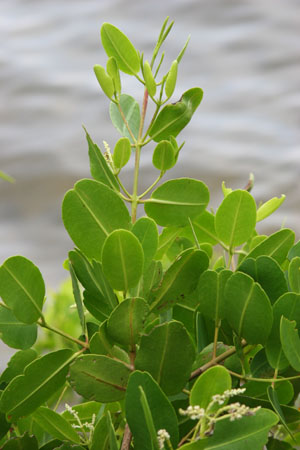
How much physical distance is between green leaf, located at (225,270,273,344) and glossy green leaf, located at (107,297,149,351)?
3cm

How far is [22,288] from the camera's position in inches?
8.0

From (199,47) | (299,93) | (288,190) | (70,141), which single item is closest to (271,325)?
(288,190)

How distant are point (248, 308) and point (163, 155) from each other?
0.07m

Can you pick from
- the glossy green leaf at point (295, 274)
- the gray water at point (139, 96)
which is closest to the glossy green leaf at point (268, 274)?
the glossy green leaf at point (295, 274)

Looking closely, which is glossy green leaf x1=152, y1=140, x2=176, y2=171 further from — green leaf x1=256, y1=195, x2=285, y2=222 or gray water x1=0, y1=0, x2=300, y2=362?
gray water x1=0, y1=0, x2=300, y2=362

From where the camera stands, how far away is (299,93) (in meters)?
1.31

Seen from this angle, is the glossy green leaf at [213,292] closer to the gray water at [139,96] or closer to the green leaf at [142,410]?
the green leaf at [142,410]

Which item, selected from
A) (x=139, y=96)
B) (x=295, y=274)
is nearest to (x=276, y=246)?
(x=295, y=274)

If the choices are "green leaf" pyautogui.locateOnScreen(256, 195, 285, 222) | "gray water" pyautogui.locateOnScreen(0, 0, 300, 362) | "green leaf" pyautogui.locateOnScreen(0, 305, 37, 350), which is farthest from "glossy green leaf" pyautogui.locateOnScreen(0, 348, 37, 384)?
"gray water" pyautogui.locateOnScreen(0, 0, 300, 362)

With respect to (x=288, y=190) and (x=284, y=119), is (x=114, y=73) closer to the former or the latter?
(x=288, y=190)

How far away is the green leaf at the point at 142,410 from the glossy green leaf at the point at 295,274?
6 cm

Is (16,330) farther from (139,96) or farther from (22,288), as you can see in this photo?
(139,96)

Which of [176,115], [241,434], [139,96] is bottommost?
[241,434]

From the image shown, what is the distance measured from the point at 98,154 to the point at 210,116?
1100 millimetres
